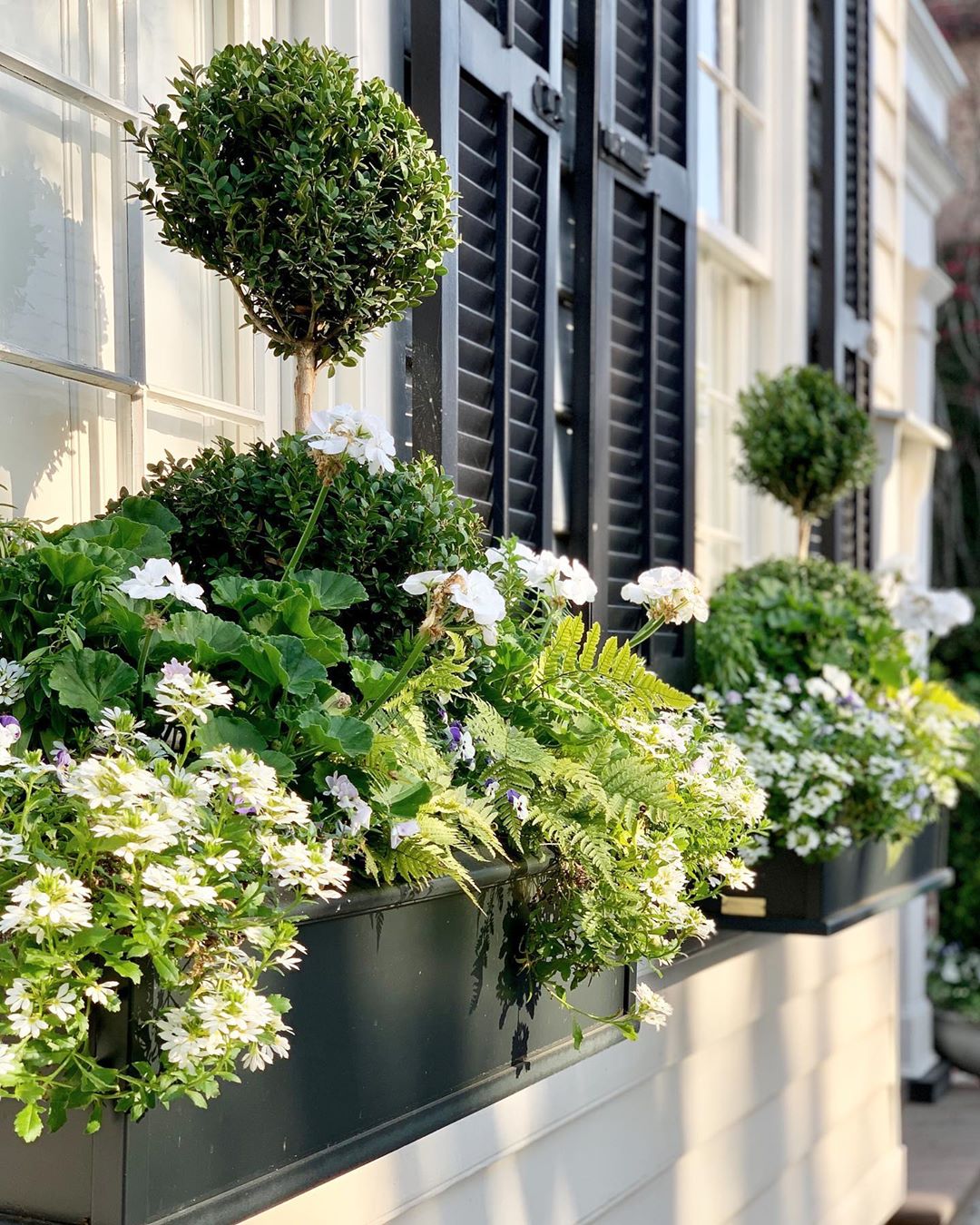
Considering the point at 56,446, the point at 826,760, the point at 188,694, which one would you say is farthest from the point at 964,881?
the point at 188,694

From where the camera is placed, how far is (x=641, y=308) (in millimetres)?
3205

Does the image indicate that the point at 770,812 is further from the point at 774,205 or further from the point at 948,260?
the point at 948,260

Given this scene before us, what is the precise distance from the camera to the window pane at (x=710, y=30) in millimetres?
4256

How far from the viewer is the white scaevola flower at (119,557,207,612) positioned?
1428mm

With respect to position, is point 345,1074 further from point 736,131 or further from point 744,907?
point 736,131

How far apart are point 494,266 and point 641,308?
2.35ft

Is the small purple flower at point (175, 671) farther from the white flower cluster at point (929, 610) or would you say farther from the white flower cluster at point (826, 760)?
the white flower cluster at point (929, 610)

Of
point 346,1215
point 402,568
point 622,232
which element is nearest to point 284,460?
point 402,568

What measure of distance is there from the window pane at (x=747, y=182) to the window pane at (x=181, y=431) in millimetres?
2684

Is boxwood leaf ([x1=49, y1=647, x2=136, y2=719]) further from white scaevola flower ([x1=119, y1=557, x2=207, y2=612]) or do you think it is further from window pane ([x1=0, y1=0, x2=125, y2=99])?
window pane ([x1=0, y1=0, x2=125, y2=99])

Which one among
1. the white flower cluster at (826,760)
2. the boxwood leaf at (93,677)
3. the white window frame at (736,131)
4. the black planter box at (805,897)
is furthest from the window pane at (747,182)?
the boxwood leaf at (93,677)

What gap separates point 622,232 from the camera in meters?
3.13

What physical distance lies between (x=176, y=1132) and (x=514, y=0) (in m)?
2.14

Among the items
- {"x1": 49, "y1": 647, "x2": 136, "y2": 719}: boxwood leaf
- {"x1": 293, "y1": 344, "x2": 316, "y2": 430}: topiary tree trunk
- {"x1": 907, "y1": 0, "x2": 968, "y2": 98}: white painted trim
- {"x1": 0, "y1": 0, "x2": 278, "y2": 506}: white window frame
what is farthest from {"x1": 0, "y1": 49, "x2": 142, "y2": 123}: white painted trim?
{"x1": 907, "y1": 0, "x2": 968, "y2": 98}: white painted trim
